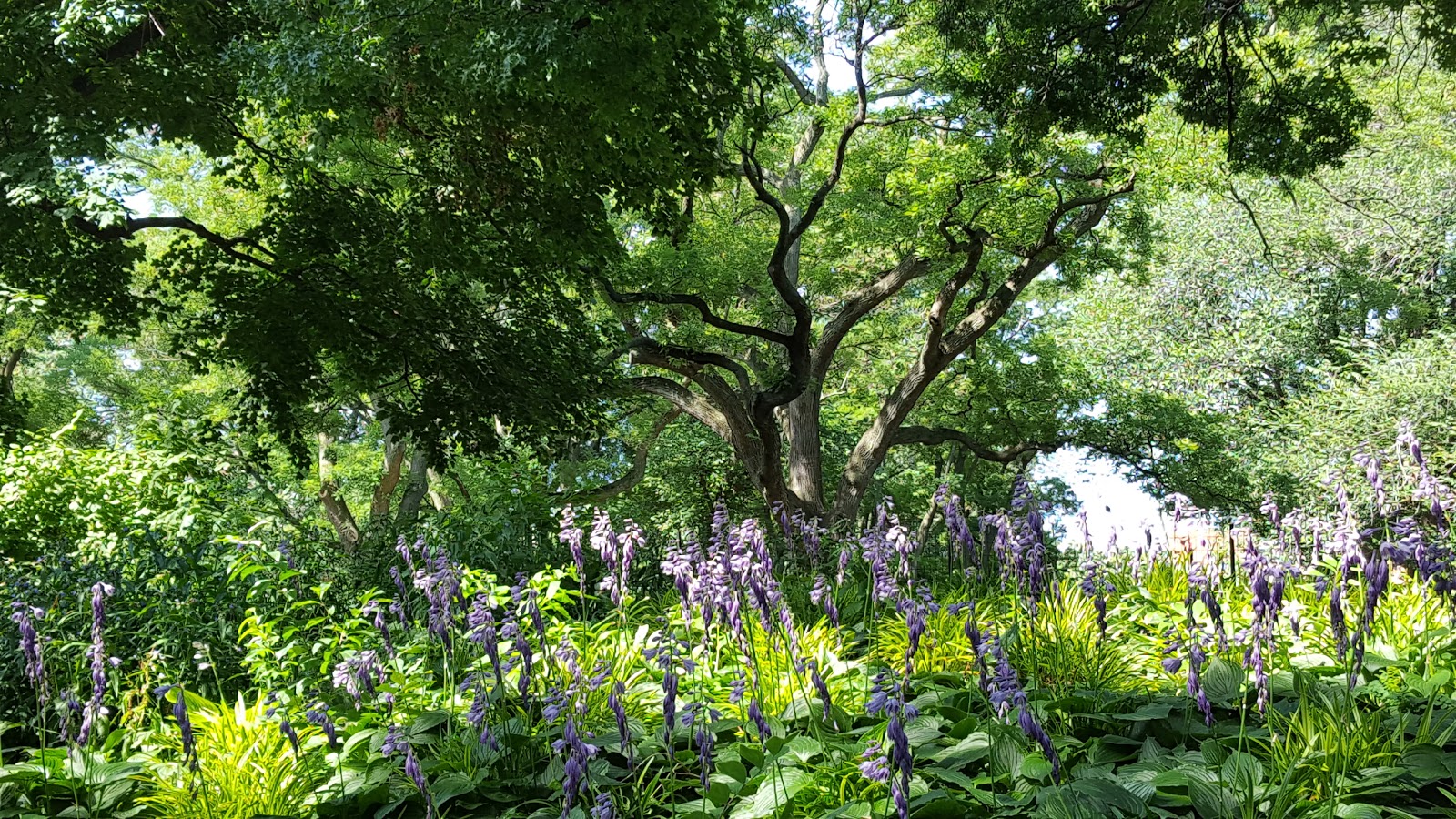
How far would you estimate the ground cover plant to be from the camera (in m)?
2.79

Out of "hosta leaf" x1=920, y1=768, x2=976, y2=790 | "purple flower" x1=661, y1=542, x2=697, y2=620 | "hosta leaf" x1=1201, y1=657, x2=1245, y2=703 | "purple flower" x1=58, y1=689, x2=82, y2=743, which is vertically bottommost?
"hosta leaf" x1=920, y1=768, x2=976, y2=790

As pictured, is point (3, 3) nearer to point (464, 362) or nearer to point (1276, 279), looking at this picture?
point (464, 362)

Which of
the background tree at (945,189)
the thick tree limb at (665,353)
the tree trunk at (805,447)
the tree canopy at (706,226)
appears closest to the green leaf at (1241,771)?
the tree canopy at (706,226)

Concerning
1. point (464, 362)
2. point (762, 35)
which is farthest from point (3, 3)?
point (762, 35)

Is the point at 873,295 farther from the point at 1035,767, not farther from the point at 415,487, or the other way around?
the point at 1035,767

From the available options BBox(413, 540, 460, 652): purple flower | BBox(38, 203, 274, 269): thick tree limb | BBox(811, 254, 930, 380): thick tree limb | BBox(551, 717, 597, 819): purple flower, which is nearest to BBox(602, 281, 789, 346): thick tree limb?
BBox(811, 254, 930, 380): thick tree limb

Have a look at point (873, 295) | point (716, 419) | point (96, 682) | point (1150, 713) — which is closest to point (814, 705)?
point (1150, 713)

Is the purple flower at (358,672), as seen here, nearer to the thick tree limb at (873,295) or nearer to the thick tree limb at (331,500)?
the thick tree limb at (873,295)

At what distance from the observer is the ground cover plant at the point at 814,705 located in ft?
9.14

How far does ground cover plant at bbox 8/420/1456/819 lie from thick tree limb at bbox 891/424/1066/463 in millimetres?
9644

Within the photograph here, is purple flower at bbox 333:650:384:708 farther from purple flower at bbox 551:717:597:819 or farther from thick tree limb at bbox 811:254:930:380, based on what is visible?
thick tree limb at bbox 811:254:930:380

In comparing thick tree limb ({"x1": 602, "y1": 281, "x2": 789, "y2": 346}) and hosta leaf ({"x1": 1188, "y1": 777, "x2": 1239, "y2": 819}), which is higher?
thick tree limb ({"x1": 602, "y1": 281, "x2": 789, "y2": 346})

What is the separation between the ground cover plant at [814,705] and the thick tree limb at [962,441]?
31.6ft

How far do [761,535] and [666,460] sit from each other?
47.0ft
